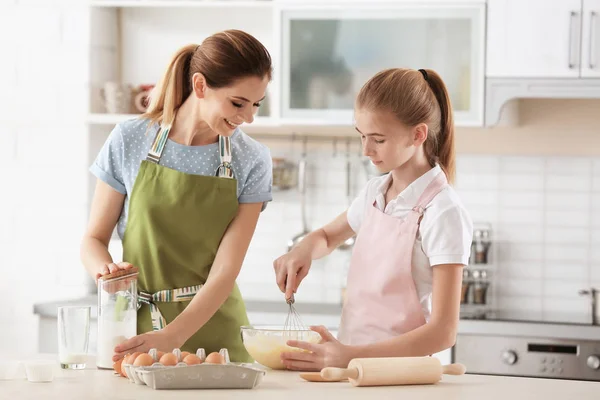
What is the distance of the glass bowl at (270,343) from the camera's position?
6.31ft

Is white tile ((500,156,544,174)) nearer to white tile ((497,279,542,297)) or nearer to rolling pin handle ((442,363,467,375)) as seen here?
white tile ((497,279,542,297))

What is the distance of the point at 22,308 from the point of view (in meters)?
4.05

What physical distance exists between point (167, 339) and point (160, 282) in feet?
1.02

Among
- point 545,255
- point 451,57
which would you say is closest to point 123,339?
point 451,57

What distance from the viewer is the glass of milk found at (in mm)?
1874

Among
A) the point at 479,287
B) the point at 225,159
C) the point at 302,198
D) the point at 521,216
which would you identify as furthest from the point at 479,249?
the point at 225,159

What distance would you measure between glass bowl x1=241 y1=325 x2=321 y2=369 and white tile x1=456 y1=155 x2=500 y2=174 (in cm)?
214

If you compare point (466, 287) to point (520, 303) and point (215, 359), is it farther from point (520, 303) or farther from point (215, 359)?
point (215, 359)

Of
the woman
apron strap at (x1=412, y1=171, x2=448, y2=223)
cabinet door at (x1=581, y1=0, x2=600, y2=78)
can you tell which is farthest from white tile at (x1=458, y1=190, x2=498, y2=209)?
apron strap at (x1=412, y1=171, x2=448, y2=223)

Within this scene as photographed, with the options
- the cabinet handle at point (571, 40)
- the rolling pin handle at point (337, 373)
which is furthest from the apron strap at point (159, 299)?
the cabinet handle at point (571, 40)

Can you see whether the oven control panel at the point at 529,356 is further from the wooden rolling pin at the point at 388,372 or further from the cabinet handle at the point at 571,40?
the wooden rolling pin at the point at 388,372

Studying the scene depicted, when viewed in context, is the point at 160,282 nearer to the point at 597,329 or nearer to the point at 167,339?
the point at 167,339

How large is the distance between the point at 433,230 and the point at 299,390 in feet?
1.56

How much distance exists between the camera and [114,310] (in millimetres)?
1890
